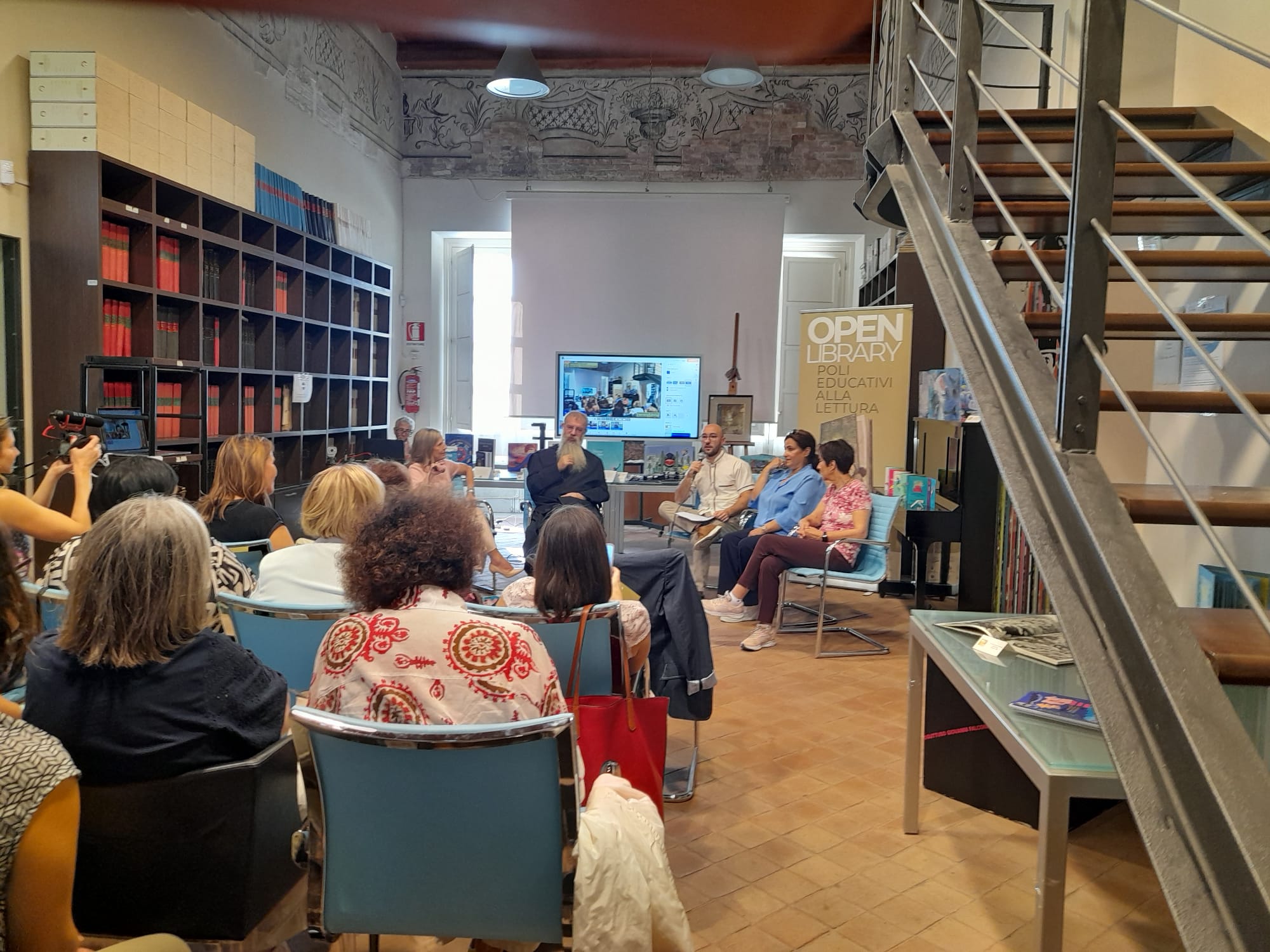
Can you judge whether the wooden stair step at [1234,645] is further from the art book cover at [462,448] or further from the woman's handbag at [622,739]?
the art book cover at [462,448]

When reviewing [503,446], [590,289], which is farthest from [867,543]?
[503,446]

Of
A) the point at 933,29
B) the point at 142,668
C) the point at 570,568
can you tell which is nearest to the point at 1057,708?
the point at 570,568

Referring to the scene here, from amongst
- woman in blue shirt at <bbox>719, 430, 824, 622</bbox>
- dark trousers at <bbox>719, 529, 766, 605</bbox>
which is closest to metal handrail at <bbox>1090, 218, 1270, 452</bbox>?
woman in blue shirt at <bbox>719, 430, 824, 622</bbox>

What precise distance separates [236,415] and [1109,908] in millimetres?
5644

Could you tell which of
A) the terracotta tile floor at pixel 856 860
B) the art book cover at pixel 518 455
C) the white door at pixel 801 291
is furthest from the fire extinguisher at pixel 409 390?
the terracotta tile floor at pixel 856 860

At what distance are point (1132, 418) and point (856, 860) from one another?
1615mm

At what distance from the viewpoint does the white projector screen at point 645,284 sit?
9.31 meters

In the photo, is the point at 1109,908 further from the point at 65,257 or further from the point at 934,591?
the point at 65,257

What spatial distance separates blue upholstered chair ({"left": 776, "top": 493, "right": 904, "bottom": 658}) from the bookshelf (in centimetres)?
359

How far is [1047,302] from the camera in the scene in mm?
4820

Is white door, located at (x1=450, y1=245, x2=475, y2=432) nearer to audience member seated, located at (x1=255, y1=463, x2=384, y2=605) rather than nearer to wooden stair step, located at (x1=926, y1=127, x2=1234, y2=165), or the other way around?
audience member seated, located at (x1=255, y1=463, x2=384, y2=605)

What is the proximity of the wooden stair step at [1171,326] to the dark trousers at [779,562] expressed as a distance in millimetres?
3076

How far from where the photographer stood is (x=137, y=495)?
234 centimetres

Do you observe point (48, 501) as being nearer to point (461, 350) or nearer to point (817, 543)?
point (817, 543)
